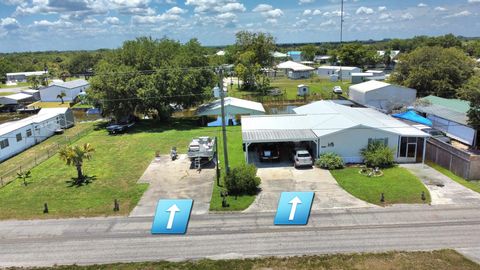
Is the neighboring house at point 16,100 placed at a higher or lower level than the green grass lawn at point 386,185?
higher

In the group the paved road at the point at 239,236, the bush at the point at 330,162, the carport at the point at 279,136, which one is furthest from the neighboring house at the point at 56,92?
the bush at the point at 330,162

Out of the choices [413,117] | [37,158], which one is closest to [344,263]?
[413,117]

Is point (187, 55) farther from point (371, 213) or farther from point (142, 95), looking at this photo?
point (371, 213)

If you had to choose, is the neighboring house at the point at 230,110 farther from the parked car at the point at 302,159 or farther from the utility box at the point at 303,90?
the utility box at the point at 303,90

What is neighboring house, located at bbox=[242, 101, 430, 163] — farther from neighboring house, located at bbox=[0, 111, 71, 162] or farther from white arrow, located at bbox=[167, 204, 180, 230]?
neighboring house, located at bbox=[0, 111, 71, 162]

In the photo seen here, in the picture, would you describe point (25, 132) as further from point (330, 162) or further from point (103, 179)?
point (330, 162)

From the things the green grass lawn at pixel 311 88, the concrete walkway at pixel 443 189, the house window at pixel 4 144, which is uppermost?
the green grass lawn at pixel 311 88

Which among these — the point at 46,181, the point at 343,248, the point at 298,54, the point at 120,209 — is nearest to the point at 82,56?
the point at 298,54

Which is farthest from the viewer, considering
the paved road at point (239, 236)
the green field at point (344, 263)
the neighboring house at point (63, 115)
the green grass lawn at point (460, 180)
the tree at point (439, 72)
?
the tree at point (439, 72)
